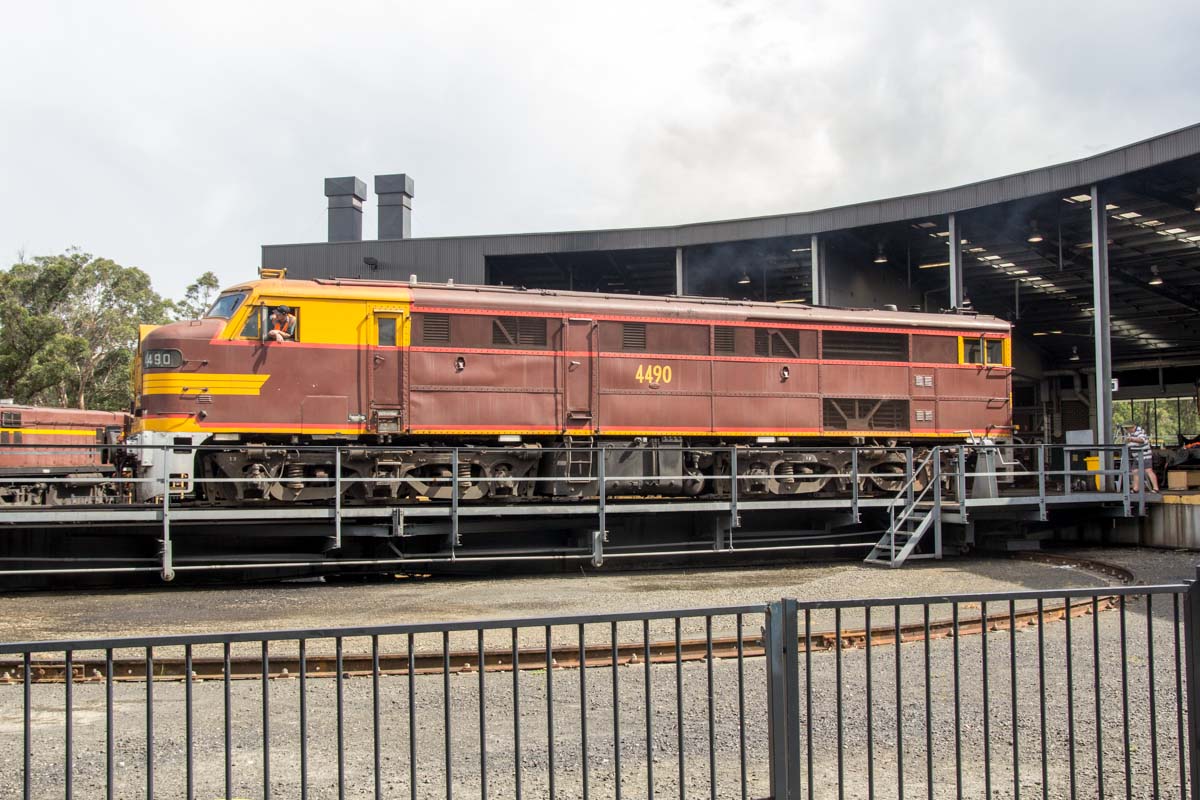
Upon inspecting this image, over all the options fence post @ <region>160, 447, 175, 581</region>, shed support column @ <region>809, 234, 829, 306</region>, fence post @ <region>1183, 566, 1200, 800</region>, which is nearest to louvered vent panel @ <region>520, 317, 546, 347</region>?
fence post @ <region>160, 447, 175, 581</region>

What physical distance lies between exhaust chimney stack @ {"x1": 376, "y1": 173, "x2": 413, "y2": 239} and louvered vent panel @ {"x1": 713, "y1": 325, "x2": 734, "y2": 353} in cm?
1690

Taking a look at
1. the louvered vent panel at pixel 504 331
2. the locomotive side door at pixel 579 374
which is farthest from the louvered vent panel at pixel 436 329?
the locomotive side door at pixel 579 374

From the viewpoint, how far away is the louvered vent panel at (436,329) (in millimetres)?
15016

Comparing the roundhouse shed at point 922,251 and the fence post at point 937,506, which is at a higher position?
the roundhouse shed at point 922,251

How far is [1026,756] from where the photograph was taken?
20.2 feet

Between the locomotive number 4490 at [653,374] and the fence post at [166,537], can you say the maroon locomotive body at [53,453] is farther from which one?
the locomotive number 4490 at [653,374]

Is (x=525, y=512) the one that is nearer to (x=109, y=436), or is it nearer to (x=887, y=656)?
(x=887, y=656)

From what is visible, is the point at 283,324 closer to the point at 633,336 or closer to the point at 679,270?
the point at 633,336

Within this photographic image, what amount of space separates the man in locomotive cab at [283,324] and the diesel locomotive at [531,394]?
0.06 meters

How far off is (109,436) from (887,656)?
61.1ft

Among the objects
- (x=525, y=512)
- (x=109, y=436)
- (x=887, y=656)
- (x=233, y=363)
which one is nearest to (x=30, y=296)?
(x=109, y=436)

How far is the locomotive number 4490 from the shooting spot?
16.1m

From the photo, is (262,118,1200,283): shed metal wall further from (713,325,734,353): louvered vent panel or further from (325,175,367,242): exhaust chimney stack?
(713,325,734,353): louvered vent panel

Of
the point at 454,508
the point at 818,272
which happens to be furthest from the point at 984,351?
the point at 454,508
